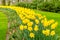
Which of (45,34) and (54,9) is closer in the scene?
(45,34)

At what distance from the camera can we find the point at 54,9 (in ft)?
73.9

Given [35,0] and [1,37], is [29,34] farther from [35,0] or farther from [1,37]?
[35,0]

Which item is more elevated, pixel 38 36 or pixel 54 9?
pixel 38 36

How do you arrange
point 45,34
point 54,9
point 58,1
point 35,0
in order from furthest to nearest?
point 35,0 → point 58,1 → point 54,9 → point 45,34

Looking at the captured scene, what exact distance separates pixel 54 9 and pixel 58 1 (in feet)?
7.30

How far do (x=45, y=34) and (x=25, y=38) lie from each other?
0.57 meters

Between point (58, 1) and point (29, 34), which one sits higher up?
point (29, 34)

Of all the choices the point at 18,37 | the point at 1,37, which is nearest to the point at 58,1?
the point at 1,37

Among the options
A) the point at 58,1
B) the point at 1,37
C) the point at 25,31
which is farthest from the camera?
the point at 58,1

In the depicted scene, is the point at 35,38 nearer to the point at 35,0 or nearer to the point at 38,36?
the point at 38,36

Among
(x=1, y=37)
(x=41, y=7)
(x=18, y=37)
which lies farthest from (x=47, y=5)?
(x=18, y=37)

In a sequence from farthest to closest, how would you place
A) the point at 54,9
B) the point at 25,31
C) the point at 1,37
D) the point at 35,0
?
the point at 35,0
the point at 54,9
the point at 1,37
the point at 25,31

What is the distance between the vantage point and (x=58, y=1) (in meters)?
24.4

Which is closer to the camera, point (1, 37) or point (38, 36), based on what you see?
point (38, 36)
